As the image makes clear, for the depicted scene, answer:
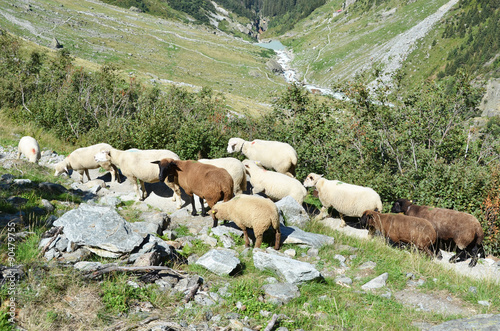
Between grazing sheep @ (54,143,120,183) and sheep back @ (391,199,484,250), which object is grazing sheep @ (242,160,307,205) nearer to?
sheep back @ (391,199,484,250)

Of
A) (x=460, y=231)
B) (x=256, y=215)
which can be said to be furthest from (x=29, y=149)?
(x=460, y=231)

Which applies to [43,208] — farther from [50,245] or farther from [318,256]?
[318,256]

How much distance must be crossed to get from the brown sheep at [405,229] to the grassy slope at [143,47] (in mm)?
44545

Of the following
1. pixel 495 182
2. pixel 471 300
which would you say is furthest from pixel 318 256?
pixel 495 182

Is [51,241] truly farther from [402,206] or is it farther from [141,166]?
[402,206]

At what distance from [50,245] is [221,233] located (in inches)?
153

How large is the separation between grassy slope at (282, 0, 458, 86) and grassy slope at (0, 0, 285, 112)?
23.5 m

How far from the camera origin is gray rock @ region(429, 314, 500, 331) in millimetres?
4514

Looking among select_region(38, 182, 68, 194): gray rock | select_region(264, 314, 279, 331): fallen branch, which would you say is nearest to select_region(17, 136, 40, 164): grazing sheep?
select_region(38, 182, 68, 194): gray rock

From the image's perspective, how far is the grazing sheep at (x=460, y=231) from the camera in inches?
398

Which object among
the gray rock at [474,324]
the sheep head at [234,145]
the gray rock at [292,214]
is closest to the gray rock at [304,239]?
the gray rock at [292,214]

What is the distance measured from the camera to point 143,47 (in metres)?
99.6

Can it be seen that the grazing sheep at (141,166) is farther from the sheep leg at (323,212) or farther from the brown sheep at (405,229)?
the brown sheep at (405,229)

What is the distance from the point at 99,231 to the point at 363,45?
144215mm
